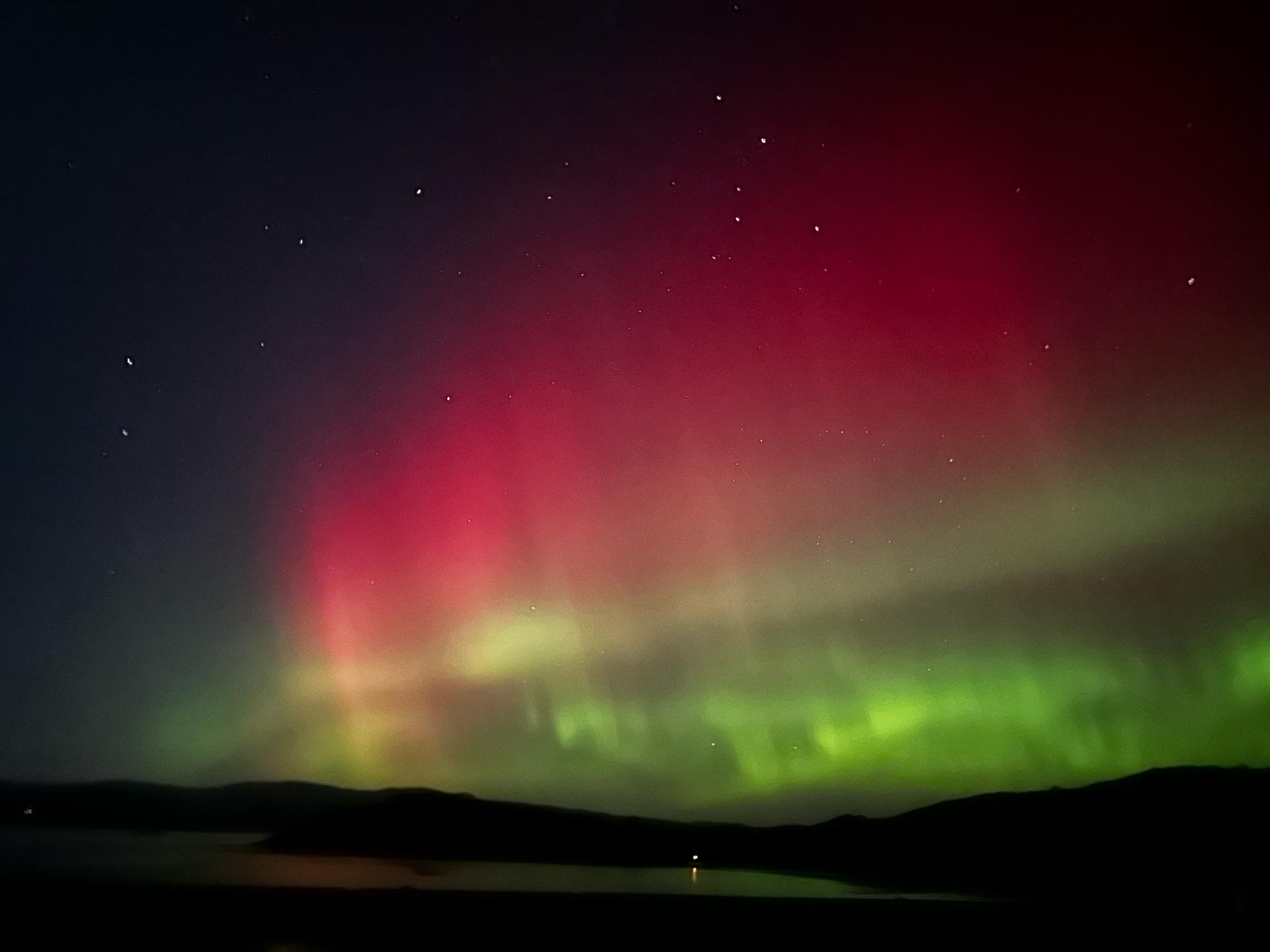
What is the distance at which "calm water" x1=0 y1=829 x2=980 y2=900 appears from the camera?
12.9 ft

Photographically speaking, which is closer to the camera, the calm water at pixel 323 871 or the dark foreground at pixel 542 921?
the dark foreground at pixel 542 921

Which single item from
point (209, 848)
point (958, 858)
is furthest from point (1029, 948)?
point (209, 848)

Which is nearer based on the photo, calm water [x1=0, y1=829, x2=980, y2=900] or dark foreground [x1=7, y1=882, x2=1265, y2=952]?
dark foreground [x1=7, y1=882, x2=1265, y2=952]

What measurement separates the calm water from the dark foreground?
62mm

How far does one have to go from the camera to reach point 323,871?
4223mm

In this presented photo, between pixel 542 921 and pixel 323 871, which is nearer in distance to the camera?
pixel 542 921

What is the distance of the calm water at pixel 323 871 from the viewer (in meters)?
3.95

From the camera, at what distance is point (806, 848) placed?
161 inches

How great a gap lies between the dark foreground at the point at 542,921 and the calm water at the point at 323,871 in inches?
2.4

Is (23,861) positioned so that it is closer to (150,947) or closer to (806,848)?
(150,947)

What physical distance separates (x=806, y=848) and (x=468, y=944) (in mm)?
1450

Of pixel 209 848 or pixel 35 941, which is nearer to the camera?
pixel 35 941

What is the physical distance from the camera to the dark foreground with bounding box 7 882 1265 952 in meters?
3.53

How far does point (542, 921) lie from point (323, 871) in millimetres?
1115
